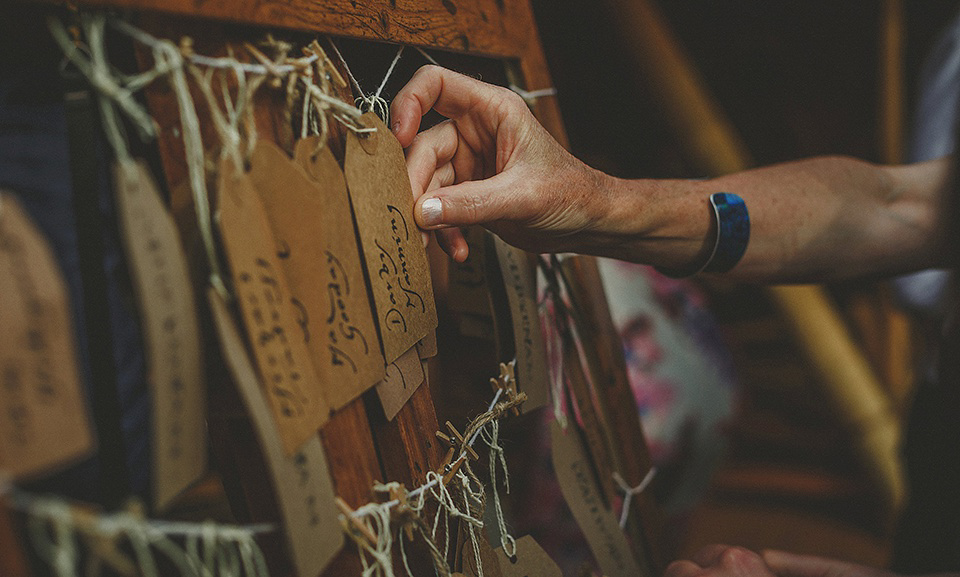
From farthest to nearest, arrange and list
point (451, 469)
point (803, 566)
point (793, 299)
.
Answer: point (793, 299), point (803, 566), point (451, 469)

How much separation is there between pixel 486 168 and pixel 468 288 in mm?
127

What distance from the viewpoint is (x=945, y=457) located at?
3.21ft

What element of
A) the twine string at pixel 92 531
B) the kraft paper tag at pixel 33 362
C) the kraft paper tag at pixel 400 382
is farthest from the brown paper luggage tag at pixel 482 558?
the kraft paper tag at pixel 33 362

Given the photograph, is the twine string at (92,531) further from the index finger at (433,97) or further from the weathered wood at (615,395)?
the weathered wood at (615,395)

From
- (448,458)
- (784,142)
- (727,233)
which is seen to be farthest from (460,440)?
(784,142)

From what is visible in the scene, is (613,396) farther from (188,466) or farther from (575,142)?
(575,142)

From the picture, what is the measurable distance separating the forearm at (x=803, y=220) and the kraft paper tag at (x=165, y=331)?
1.63ft

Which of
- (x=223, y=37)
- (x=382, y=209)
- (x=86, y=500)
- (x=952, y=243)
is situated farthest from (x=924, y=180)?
(x=86, y=500)

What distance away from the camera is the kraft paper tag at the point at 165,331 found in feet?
1.05

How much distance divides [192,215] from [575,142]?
185 centimetres

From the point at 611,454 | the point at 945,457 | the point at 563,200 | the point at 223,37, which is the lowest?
the point at 945,457

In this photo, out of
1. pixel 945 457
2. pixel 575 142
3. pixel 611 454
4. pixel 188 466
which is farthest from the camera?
pixel 575 142

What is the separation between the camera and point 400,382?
20.1 inches

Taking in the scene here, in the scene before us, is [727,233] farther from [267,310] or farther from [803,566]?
[267,310]
